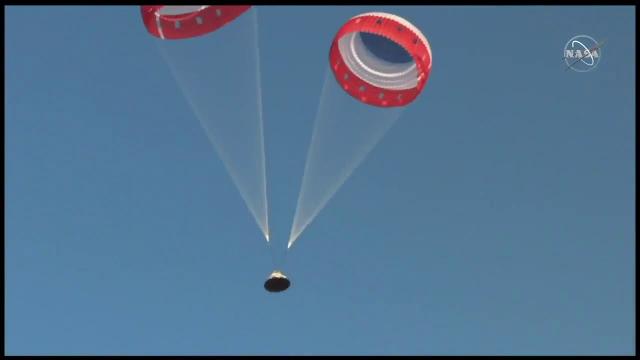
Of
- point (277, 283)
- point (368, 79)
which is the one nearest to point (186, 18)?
point (368, 79)

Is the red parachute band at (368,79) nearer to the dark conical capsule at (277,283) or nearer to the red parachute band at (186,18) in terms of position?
the red parachute band at (186,18)

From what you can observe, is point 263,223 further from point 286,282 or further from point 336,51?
point 336,51

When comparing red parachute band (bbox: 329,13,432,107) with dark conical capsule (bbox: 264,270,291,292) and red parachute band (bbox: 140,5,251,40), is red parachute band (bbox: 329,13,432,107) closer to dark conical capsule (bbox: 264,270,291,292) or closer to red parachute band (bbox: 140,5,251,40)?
red parachute band (bbox: 140,5,251,40)

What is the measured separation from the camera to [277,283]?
920 inches

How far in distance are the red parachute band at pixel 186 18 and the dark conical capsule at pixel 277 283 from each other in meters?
6.95

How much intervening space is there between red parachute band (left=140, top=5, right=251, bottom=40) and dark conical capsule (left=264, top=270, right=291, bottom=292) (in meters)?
6.95

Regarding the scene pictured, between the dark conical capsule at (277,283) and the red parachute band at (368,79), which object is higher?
the red parachute band at (368,79)

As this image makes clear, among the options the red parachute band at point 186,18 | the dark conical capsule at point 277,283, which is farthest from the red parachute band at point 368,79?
the dark conical capsule at point 277,283

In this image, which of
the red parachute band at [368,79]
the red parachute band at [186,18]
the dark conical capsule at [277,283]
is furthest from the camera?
the red parachute band at [368,79]

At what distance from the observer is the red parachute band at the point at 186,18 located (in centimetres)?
2461

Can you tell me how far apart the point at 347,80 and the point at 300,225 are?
4873mm

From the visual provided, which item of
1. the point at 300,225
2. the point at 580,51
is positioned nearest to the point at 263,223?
the point at 300,225

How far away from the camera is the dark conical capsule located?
76.5ft

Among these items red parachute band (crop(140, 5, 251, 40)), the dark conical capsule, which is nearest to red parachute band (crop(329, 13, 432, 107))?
red parachute band (crop(140, 5, 251, 40))
